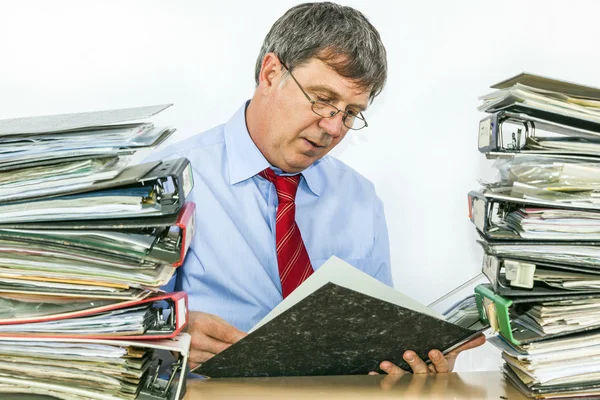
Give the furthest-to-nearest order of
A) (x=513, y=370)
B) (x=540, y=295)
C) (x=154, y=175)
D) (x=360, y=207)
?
(x=360, y=207) < (x=513, y=370) < (x=540, y=295) < (x=154, y=175)

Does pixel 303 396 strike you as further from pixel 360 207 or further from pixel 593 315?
pixel 360 207

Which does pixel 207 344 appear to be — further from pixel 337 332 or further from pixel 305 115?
pixel 305 115

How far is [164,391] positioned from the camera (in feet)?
3.70

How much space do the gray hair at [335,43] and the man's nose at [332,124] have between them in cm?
10

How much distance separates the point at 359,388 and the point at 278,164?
2.71 ft

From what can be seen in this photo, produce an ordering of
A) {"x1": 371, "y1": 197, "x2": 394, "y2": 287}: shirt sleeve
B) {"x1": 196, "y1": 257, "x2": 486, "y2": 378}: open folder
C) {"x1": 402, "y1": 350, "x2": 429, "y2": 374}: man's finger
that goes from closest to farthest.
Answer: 1. {"x1": 196, "y1": 257, "x2": 486, "y2": 378}: open folder
2. {"x1": 402, "y1": 350, "x2": 429, "y2": 374}: man's finger
3. {"x1": 371, "y1": 197, "x2": 394, "y2": 287}: shirt sleeve

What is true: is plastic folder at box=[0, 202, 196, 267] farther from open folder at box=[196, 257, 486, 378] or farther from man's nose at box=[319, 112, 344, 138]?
man's nose at box=[319, 112, 344, 138]

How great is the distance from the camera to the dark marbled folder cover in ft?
3.96

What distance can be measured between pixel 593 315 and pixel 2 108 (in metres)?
1.77

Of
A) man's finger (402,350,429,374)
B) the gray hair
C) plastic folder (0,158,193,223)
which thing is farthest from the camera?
the gray hair

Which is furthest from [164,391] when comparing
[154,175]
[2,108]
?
[2,108]

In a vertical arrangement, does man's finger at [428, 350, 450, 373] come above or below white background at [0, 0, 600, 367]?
below

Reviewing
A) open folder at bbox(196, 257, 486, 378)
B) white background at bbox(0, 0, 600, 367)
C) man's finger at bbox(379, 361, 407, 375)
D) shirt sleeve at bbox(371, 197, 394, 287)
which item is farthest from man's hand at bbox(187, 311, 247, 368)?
white background at bbox(0, 0, 600, 367)

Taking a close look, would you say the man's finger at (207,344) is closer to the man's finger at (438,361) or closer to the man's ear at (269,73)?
the man's finger at (438,361)
